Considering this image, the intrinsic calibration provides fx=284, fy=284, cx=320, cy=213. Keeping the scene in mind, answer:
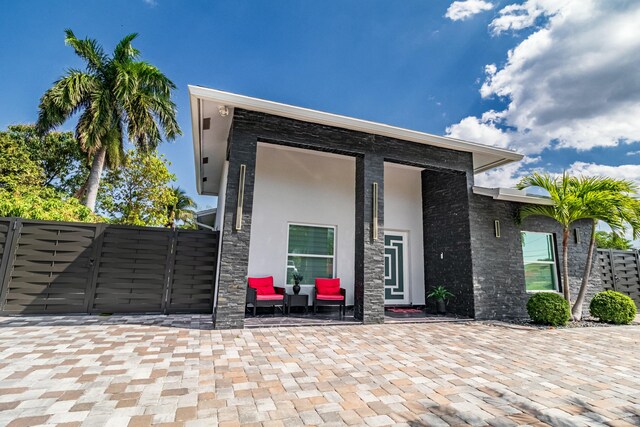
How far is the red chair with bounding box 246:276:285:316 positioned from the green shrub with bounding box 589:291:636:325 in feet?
25.7

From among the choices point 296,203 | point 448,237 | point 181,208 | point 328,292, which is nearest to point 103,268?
point 296,203

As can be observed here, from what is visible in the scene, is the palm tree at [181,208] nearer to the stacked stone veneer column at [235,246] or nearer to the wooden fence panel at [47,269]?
the wooden fence panel at [47,269]

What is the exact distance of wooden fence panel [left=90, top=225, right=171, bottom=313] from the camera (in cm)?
582

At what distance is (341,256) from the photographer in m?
7.66

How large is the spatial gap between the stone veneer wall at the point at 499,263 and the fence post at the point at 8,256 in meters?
9.73

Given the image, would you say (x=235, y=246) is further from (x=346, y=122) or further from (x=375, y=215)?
(x=346, y=122)

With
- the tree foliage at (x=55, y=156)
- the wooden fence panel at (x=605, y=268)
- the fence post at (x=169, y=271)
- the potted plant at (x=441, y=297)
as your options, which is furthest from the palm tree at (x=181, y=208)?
the wooden fence panel at (x=605, y=268)

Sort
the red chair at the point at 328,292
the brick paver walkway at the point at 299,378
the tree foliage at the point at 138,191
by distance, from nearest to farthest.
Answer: the brick paver walkway at the point at 299,378 < the red chair at the point at 328,292 < the tree foliage at the point at 138,191

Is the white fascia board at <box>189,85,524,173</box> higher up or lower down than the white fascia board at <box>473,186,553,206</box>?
higher up

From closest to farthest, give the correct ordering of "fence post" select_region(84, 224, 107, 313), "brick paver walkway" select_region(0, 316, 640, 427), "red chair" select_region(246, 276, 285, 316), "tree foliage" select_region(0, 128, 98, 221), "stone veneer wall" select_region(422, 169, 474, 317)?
"brick paver walkway" select_region(0, 316, 640, 427), "fence post" select_region(84, 224, 107, 313), "red chair" select_region(246, 276, 285, 316), "stone veneer wall" select_region(422, 169, 474, 317), "tree foliage" select_region(0, 128, 98, 221)

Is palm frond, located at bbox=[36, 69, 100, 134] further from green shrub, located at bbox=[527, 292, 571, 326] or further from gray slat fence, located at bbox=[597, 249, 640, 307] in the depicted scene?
gray slat fence, located at bbox=[597, 249, 640, 307]

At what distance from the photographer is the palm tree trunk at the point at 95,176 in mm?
12234

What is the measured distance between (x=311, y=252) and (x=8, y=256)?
6084 millimetres

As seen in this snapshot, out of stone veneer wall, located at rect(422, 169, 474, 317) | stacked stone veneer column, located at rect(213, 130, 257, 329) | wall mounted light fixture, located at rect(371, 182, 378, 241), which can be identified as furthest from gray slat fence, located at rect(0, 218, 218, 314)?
stone veneer wall, located at rect(422, 169, 474, 317)
